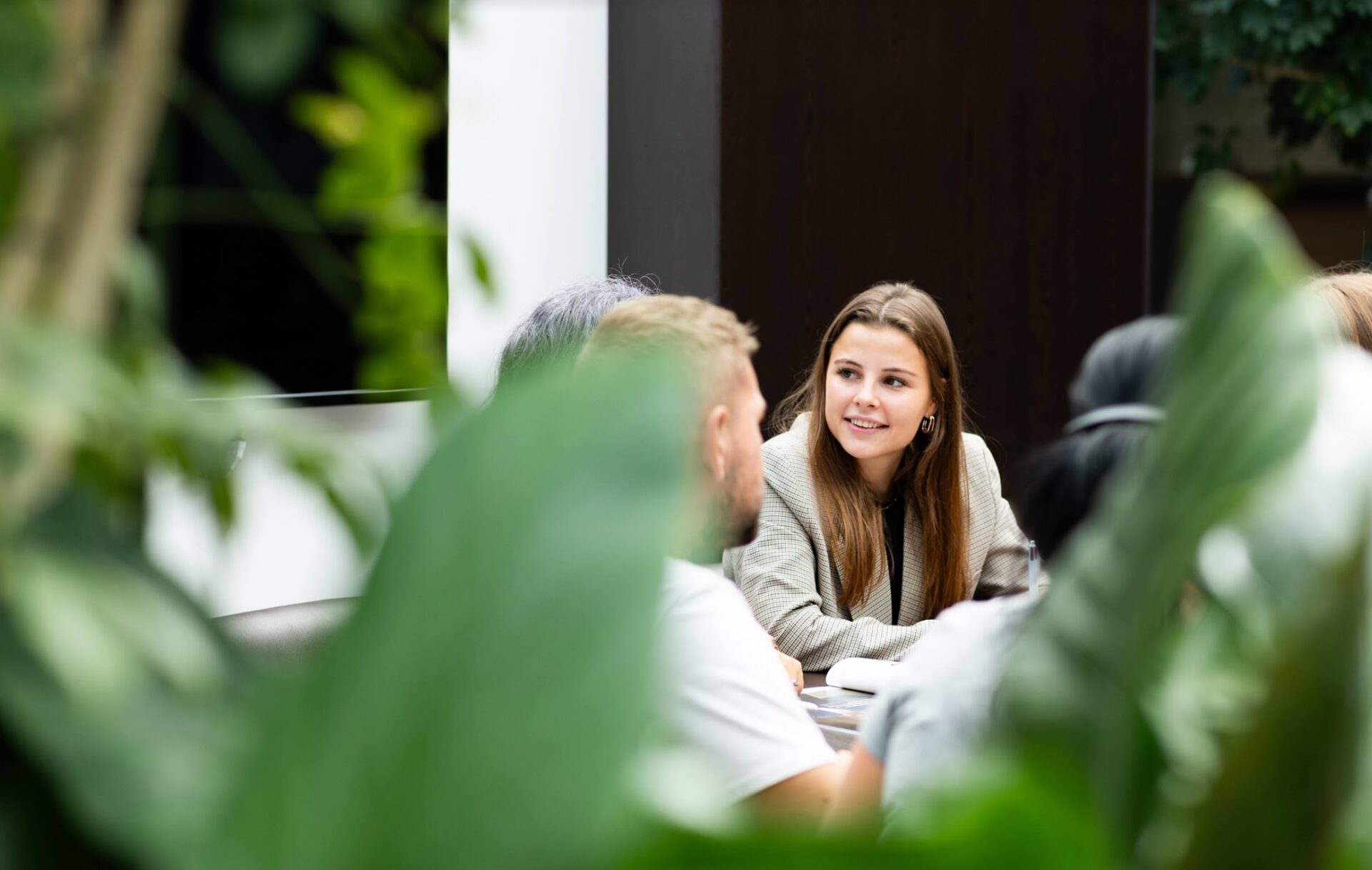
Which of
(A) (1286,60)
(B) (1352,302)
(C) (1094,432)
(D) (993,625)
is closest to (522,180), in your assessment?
(B) (1352,302)

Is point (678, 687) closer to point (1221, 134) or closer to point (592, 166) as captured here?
point (592, 166)

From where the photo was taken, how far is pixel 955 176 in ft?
13.8

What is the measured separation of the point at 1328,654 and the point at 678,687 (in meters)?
0.07

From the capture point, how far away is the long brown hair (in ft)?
9.37

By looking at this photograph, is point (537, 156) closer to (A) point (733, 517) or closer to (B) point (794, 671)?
(B) point (794, 671)

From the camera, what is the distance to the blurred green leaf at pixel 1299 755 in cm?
14

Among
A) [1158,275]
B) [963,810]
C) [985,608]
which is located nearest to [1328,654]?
[963,810]

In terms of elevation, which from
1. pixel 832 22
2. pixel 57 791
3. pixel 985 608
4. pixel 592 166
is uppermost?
pixel 832 22

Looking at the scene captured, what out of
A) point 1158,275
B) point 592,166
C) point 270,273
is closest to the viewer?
point 270,273

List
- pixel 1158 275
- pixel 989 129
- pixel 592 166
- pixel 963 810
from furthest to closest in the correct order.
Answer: pixel 1158 275 < pixel 989 129 < pixel 592 166 < pixel 963 810

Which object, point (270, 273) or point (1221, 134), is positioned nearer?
point (270, 273)

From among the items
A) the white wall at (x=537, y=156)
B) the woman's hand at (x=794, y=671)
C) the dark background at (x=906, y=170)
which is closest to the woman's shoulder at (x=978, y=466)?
the dark background at (x=906, y=170)

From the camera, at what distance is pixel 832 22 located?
13.0 ft

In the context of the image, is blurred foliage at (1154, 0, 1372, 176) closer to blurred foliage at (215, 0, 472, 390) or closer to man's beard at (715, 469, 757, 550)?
man's beard at (715, 469, 757, 550)
